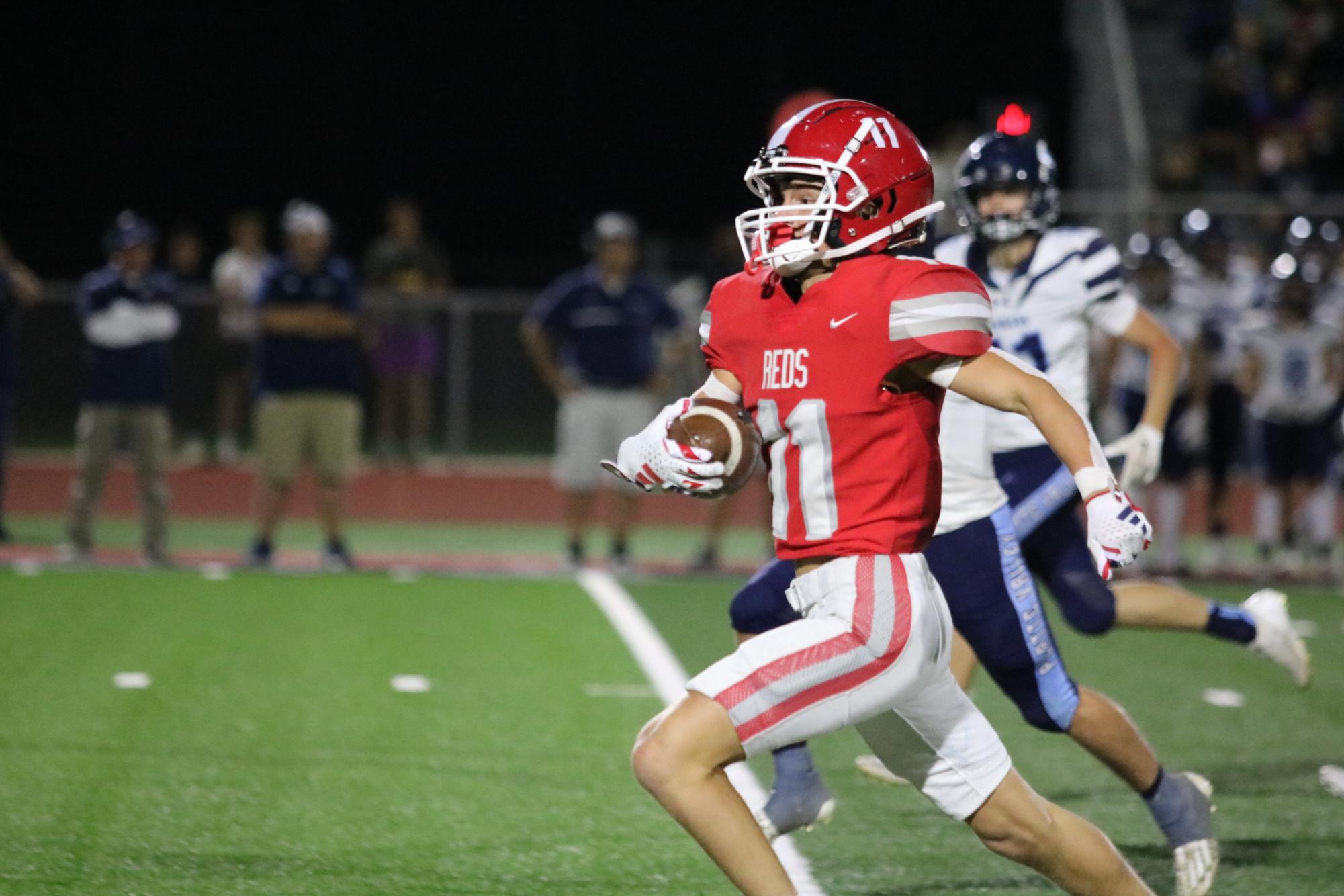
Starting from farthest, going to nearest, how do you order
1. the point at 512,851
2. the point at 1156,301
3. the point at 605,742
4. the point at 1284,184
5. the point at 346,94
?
1. the point at 346,94
2. the point at 1284,184
3. the point at 1156,301
4. the point at 605,742
5. the point at 512,851

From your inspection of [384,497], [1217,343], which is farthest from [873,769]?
[384,497]

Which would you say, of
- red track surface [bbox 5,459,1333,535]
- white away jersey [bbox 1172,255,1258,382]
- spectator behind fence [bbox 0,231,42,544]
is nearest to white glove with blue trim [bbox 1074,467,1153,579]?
white away jersey [bbox 1172,255,1258,382]

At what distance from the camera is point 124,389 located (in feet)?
33.8

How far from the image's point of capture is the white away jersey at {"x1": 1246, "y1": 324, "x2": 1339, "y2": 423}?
10.6m

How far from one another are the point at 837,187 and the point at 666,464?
595 millimetres

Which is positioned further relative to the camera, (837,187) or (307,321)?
(307,321)

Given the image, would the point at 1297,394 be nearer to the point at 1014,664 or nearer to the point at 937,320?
the point at 1014,664

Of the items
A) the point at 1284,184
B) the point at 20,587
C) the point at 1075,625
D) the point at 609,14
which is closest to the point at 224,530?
the point at 20,587

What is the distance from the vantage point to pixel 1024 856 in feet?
11.2

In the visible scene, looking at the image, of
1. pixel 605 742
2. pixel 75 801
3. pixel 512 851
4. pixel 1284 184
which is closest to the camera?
pixel 512 851

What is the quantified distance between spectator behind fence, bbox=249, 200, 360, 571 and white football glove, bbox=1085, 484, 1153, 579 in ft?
24.6

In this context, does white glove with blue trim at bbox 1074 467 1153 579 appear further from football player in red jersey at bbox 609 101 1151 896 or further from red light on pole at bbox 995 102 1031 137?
red light on pole at bbox 995 102 1031 137

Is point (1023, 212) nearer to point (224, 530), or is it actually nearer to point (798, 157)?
point (798, 157)

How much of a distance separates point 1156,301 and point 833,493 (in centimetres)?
781
